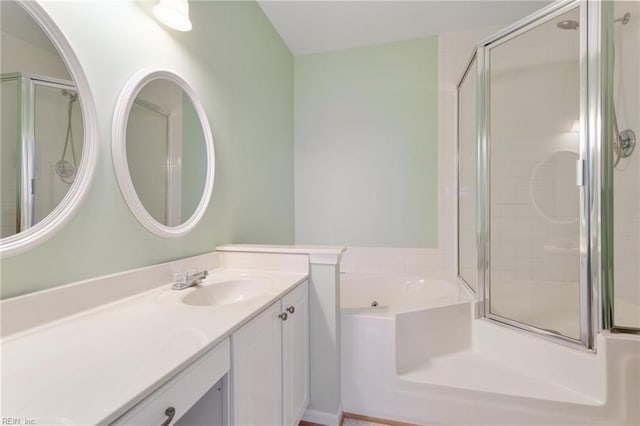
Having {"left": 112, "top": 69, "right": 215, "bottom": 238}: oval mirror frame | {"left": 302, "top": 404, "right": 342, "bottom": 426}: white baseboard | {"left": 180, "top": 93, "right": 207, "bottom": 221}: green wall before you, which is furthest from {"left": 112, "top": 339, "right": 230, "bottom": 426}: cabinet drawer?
{"left": 302, "top": 404, "right": 342, "bottom": 426}: white baseboard

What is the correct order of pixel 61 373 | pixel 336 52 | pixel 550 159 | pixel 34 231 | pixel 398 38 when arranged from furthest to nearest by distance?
pixel 336 52 < pixel 398 38 < pixel 550 159 < pixel 34 231 < pixel 61 373

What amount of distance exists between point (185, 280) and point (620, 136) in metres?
2.43

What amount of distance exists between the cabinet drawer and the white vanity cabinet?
2.5 inches

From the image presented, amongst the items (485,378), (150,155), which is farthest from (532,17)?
(150,155)

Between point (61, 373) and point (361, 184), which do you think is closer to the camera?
point (61, 373)

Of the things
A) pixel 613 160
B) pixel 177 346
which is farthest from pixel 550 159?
pixel 177 346

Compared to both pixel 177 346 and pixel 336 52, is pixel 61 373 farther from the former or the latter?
pixel 336 52

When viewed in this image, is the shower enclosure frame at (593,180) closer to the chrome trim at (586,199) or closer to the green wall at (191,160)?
the chrome trim at (586,199)

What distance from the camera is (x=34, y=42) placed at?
30.2 inches

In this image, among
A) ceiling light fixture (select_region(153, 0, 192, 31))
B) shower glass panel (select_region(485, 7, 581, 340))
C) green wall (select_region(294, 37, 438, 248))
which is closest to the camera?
ceiling light fixture (select_region(153, 0, 192, 31))

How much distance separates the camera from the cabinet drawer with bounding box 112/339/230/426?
50cm

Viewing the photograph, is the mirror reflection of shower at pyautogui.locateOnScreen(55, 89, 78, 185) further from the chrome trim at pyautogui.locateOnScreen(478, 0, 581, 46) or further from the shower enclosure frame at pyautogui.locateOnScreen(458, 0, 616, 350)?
the chrome trim at pyautogui.locateOnScreen(478, 0, 581, 46)

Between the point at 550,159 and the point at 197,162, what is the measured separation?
8.78 feet

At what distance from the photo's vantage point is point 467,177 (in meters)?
2.24
